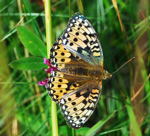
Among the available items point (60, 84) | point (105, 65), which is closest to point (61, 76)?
point (60, 84)

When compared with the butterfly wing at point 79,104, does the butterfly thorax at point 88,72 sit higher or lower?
higher

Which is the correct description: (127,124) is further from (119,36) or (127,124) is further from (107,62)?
(119,36)

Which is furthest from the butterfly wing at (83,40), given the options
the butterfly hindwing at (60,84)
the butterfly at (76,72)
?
the butterfly hindwing at (60,84)

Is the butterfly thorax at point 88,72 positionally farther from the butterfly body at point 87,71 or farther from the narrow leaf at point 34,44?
the narrow leaf at point 34,44

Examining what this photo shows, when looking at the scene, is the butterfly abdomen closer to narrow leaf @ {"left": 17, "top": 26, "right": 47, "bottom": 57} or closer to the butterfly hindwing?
the butterfly hindwing

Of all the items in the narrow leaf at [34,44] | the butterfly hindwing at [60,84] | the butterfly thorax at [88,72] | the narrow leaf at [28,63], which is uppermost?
the narrow leaf at [34,44]

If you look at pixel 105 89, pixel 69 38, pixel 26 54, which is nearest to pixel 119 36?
pixel 105 89
